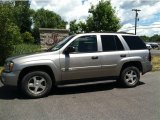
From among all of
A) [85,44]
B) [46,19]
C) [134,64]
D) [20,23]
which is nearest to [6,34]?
[85,44]

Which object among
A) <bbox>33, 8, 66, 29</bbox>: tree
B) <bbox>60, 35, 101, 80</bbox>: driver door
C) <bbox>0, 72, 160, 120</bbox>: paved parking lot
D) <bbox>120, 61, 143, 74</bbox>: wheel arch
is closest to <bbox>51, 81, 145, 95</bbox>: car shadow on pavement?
<bbox>0, 72, 160, 120</bbox>: paved parking lot

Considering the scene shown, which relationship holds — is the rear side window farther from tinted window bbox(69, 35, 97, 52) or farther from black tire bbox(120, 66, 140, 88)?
tinted window bbox(69, 35, 97, 52)

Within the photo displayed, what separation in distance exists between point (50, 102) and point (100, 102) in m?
1.25

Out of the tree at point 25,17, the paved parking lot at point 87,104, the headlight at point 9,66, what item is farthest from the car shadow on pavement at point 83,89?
the tree at point 25,17

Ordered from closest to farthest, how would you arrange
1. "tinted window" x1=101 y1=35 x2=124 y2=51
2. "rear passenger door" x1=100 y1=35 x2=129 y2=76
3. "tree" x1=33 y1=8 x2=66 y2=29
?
1. "rear passenger door" x1=100 y1=35 x2=129 y2=76
2. "tinted window" x1=101 y1=35 x2=124 y2=51
3. "tree" x1=33 y1=8 x2=66 y2=29

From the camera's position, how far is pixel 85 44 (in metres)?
9.08

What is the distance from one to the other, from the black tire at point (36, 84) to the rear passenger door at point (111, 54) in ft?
5.75

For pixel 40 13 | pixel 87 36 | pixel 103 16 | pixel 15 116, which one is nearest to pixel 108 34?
pixel 87 36

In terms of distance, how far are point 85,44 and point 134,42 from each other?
6.13 ft

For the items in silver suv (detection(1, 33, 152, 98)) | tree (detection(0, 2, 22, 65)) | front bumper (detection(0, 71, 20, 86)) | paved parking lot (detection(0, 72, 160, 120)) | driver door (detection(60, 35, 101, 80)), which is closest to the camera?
paved parking lot (detection(0, 72, 160, 120))

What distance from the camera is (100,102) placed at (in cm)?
781

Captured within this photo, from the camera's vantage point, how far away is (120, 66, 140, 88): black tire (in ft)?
31.8

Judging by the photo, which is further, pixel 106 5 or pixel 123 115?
pixel 106 5

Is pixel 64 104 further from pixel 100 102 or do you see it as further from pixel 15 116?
pixel 15 116
